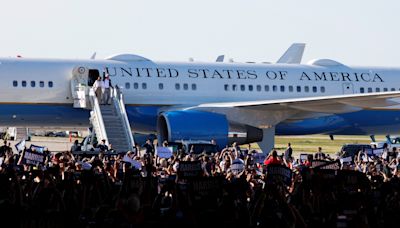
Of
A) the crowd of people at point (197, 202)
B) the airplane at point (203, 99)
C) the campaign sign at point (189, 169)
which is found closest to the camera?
the crowd of people at point (197, 202)

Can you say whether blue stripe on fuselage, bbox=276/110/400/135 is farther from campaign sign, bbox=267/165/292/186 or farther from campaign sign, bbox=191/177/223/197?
campaign sign, bbox=191/177/223/197

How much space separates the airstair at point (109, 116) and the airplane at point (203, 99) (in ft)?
0.15

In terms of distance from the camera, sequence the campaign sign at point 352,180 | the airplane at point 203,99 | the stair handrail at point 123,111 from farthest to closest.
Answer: the airplane at point 203,99, the stair handrail at point 123,111, the campaign sign at point 352,180

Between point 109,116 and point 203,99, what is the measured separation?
5.04 metres

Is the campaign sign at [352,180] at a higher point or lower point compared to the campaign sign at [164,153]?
lower

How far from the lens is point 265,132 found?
4381 cm

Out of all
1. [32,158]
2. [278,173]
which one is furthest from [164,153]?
[278,173]

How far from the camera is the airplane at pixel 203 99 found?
4100 centimetres

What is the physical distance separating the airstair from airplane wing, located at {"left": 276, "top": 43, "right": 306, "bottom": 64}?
619 inches

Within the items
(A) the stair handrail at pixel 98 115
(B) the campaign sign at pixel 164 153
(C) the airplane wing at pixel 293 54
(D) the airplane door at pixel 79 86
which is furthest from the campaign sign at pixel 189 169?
(C) the airplane wing at pixel 293 54

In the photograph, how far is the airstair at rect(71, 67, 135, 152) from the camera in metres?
39.8

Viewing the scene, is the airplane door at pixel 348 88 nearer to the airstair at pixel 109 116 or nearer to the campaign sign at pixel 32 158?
the airstair at pixel 109 116

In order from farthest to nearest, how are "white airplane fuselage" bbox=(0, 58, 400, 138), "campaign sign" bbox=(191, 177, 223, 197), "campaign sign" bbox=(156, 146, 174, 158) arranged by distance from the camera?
1. "white airplane fuselage" bbox=(0, 58, 400, 138)
2. "campaign sign" bbox=(156, 146, 174, 158)
3. "campaign sign" bbox=(191, 177, 223, 197)

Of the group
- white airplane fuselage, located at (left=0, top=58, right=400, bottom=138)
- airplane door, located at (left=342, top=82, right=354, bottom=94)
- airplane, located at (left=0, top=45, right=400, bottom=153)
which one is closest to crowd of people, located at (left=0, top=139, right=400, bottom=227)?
airplane, located at (left=0, top=45, right=400, bottom=153)
